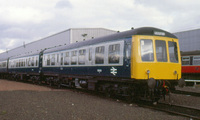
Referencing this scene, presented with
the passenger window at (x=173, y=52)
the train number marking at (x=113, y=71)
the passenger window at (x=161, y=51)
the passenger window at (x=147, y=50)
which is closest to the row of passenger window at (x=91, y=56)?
the train number marking at (x=113, y=71)

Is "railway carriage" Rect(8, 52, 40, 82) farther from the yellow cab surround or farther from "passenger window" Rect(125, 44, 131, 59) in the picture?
the yellow cab surround

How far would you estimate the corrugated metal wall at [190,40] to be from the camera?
28.8 metres

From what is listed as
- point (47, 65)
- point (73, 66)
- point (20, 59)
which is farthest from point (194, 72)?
point (20, 59)

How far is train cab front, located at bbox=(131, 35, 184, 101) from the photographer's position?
8.33 m

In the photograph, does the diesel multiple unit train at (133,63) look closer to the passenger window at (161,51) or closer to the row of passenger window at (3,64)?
the passenger window at (161,51)

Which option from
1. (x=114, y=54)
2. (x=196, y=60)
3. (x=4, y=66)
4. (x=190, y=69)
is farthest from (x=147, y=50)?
(x=4, y=66)

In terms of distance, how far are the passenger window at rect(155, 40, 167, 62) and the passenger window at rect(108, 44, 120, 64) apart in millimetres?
1774

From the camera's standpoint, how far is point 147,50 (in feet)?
28.4

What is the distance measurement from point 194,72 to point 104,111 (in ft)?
50.3

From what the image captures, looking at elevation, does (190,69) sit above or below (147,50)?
below

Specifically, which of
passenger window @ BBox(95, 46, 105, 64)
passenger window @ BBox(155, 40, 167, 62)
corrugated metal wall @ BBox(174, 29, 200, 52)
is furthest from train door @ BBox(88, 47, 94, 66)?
corrugated metal wall @ BBox(174, 29, 200, 52)

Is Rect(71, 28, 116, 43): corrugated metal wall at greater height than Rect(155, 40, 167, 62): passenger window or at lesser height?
greater

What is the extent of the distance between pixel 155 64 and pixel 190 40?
23.8 metres

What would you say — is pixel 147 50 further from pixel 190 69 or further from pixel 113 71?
pixel 190 69
